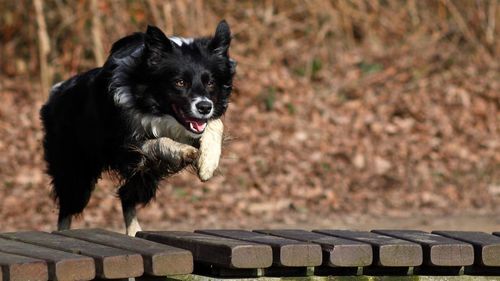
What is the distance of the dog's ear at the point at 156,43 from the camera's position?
6875 millimetres

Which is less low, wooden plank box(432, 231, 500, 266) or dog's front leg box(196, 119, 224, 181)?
dog's front leg box(196, 119, 224, 181)

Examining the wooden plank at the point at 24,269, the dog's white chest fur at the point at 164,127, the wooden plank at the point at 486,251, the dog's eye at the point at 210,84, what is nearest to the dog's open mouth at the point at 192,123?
the dog's white chest fur at the point at 164,127

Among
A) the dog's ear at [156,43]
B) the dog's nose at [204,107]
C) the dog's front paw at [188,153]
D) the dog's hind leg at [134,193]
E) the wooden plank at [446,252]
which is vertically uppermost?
the dog's ear at [156,43]

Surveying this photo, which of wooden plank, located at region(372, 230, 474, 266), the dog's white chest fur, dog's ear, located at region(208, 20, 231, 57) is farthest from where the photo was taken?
dog's ear, located at region(208, 20, 231, 57)

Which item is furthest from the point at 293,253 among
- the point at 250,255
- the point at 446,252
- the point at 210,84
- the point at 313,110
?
the point at 313,110

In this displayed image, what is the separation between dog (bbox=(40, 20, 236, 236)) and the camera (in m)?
6.72

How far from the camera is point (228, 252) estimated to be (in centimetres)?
465

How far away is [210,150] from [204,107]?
32cm

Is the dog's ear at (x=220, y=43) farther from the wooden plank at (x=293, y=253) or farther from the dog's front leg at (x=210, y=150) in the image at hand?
the wooden plank at (x=293, y=253)

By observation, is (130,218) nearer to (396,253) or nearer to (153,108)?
(153,108)

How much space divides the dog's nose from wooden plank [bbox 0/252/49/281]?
241 cm

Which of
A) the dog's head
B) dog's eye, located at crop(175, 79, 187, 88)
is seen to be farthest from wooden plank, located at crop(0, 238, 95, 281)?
dog's eye, located at crop(175, 79, 187, 88)

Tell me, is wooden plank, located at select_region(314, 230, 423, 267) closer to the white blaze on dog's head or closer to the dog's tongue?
the dog's tongue

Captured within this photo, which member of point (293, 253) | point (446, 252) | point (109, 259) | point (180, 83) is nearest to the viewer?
point (109, 259)
